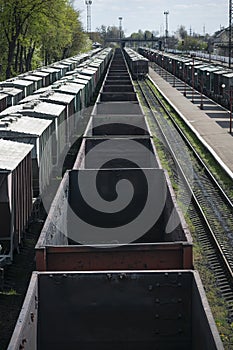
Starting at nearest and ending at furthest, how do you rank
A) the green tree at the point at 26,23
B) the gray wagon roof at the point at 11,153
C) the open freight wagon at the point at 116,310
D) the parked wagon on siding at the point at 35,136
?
the open freight wagon at the point at 116,310 < the gray wagon roof at the point at 11,153 < the parked wagon on siding at the point at 35,136 < the green tree at the point at 26,23

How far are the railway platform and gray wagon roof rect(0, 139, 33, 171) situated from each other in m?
8.07

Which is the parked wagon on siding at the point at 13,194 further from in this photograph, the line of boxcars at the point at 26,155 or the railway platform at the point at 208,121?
the railway platform at the point at 208,121

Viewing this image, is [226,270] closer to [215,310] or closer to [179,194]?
[215,310]

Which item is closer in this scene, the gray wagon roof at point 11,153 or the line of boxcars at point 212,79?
the gray wagon roof at point 11,153

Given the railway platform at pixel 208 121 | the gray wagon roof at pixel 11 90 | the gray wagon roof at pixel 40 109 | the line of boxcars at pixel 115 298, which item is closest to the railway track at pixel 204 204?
the railway platform at pixel 208 121

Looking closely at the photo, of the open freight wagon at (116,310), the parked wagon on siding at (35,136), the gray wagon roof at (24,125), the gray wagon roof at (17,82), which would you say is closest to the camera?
the open freight wagon at (116,310)

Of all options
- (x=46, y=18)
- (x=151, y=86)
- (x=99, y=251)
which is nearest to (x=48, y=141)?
(x=99, y=251)

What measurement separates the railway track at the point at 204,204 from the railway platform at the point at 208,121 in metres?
0.85

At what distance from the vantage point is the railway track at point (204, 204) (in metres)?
11.7

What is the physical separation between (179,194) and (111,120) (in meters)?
3.21

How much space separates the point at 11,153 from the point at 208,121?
20465mm

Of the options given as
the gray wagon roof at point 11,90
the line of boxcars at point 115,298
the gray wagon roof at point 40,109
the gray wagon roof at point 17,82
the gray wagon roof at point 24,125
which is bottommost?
the line of boxcars at point 115,298

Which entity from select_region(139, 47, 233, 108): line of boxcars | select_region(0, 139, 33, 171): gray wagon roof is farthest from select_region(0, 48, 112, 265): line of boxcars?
select_region(139, 47, 233, 108): line of boxcars

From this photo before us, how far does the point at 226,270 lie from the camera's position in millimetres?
11375
